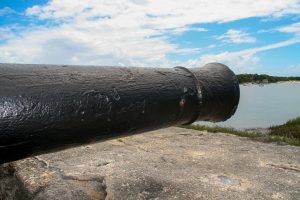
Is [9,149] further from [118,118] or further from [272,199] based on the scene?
[272,199]

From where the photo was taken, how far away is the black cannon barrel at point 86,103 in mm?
1232

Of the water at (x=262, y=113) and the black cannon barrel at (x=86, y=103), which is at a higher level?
the black cannon barrel at (x=86, y=103)

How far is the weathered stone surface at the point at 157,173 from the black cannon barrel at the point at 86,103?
1.44 meters

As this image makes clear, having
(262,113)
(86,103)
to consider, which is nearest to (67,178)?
(86,103)

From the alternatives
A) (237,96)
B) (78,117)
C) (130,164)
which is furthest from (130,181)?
(78,117)

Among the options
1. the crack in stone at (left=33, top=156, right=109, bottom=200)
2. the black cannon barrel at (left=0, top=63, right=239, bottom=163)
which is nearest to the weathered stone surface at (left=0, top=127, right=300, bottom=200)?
the crack in stone at (left=33, top=156, right=109, bottom=200)

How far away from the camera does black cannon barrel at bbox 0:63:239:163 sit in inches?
48.5

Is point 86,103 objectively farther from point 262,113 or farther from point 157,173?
point 262,113

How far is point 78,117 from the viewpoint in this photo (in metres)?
1.35

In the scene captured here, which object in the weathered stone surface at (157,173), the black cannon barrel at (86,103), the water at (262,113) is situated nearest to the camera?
the black cannon barrel at (86,103)

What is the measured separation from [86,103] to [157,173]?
88.9 inches

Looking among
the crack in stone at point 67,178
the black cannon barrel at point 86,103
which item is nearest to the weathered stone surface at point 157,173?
the crack in stone at point 67,178

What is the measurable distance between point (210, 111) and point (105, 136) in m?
0.67

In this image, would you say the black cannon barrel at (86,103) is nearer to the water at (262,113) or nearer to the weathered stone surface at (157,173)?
the weathered stone surface at (157,173)
